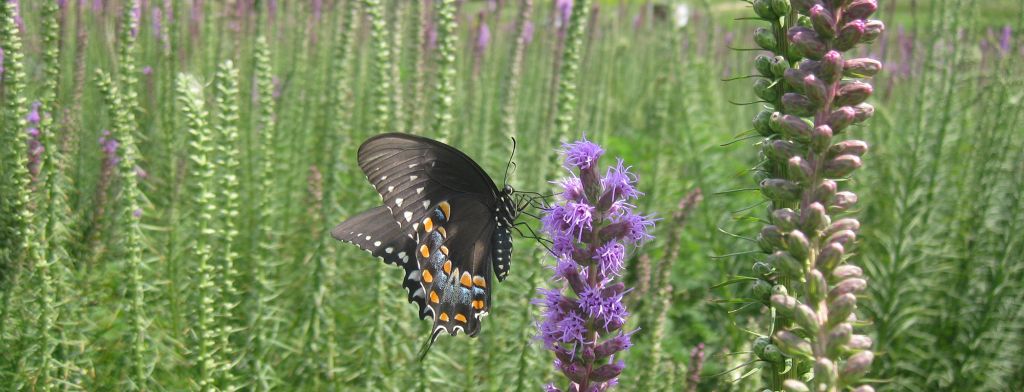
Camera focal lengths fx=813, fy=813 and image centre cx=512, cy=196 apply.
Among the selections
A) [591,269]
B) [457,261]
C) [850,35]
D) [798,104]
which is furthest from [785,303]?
[457,261]

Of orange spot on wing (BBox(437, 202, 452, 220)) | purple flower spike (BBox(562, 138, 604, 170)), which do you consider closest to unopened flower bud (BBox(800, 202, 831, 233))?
purple flower spike (BBox(562, 138, 604, 170))

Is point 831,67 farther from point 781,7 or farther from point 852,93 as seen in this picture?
point 781,7

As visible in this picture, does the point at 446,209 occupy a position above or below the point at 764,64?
below

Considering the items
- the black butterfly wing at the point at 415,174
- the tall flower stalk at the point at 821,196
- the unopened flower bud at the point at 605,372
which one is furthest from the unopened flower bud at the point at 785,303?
the black butterfly wing at the point at 415,174

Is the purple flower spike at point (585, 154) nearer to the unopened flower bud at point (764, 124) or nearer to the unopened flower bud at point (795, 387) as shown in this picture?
the unopened flower bud at point (764, 124)

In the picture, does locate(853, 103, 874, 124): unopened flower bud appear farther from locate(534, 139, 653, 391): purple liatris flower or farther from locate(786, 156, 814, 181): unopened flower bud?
locate(534, 139, 653, 391): purple liatris flower

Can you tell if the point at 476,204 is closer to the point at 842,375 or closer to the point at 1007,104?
the point at 842,375
